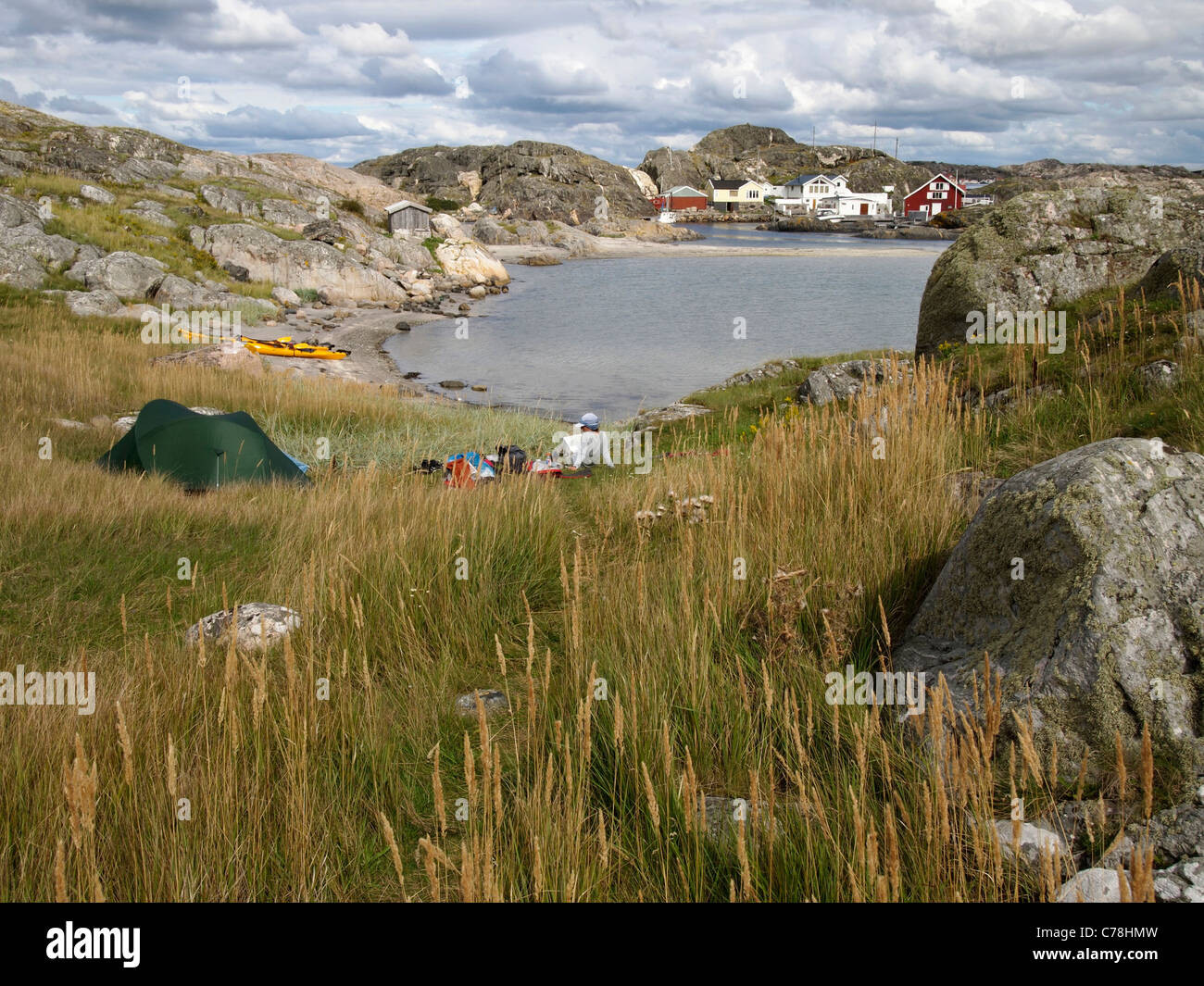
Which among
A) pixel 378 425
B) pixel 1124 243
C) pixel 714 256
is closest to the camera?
pixel 1124 243

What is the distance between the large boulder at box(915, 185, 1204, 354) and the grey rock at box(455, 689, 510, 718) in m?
11.8

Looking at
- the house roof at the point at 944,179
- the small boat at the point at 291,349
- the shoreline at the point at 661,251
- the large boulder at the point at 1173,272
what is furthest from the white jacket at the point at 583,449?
the house roof at the point at 944,179

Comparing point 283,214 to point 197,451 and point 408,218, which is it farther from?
point 197,451

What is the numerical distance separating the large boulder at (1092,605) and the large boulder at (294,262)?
42.8 m

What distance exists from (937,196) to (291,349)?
Answer: 434 ft

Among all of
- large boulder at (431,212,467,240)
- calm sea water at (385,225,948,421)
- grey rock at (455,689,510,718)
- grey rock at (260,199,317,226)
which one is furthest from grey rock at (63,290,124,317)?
large boulder at (431,212,467,240)

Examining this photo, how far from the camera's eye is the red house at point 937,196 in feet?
443

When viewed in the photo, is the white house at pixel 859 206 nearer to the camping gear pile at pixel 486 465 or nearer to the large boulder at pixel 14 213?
the large boulder at pixel 14 213

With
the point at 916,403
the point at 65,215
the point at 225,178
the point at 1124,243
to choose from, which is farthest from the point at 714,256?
the point at 916,403

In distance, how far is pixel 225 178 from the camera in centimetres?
5831

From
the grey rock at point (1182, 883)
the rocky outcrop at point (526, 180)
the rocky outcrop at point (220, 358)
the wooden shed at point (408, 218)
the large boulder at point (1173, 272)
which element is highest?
the rocky outcrop at point (526, 180)
